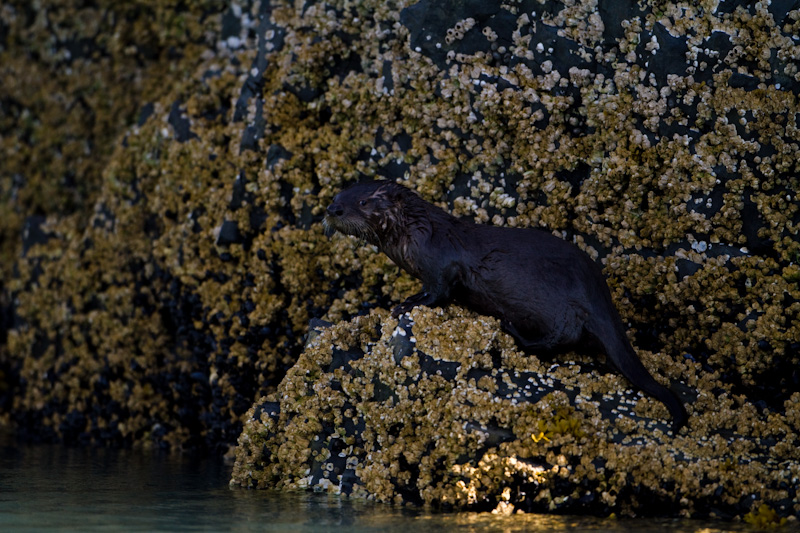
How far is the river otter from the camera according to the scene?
5488 millimetres

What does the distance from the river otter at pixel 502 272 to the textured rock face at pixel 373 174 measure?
453 millimetres

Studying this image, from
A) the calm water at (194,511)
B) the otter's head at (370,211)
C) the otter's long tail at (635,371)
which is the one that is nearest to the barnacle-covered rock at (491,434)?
the otter's long tail at (635,371)

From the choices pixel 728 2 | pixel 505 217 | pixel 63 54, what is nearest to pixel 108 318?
pixel 63 54

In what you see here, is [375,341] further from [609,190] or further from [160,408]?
[160,408]

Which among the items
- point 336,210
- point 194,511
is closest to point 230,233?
point 336,210

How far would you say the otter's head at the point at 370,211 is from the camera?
233 inches

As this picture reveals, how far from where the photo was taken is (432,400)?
16.8 ft

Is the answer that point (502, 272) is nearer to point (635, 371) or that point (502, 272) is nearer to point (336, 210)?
point (635, 371)

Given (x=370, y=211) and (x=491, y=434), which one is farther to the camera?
(x=370, y=211)

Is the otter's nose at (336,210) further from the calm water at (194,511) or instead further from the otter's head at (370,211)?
the calm water at (194,511)

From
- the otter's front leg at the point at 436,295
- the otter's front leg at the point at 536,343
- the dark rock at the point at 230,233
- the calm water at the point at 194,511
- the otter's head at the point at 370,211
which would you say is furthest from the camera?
the dark rock at the point at 230,233

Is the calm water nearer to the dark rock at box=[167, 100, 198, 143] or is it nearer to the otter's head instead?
the otter's head

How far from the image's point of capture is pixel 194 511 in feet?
15.2

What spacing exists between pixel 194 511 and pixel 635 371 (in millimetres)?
2459
